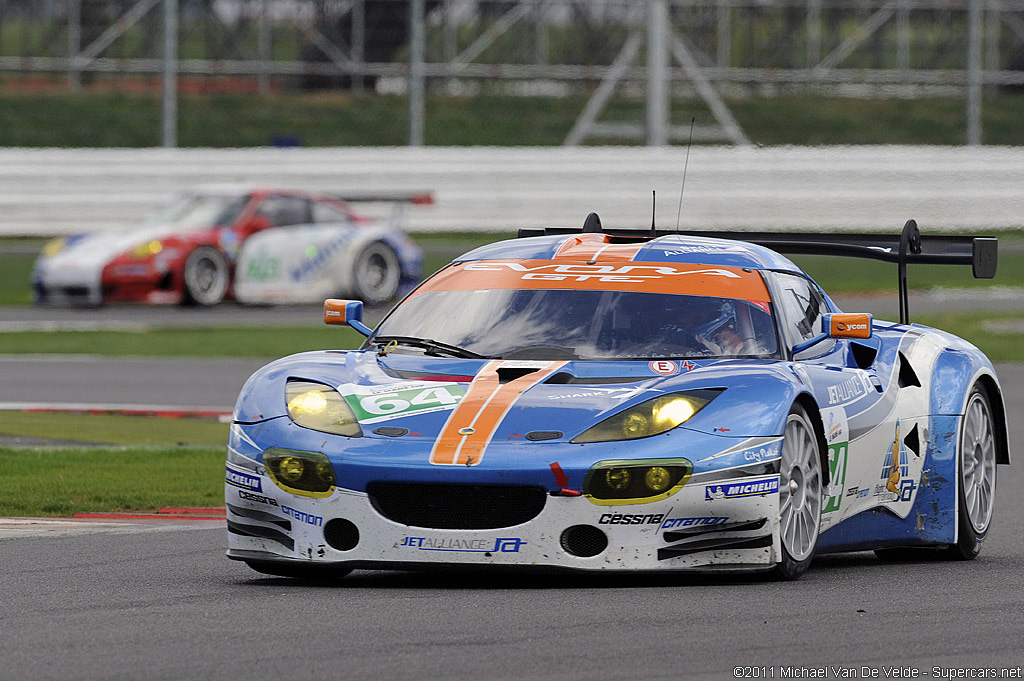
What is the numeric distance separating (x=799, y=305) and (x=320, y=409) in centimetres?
209

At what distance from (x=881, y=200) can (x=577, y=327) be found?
64.7 ft

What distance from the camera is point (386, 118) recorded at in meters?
29.0

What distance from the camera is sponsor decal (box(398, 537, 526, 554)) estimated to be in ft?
19.7

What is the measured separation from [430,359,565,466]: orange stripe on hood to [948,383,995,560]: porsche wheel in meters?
1.99

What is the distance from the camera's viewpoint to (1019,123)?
1227 inches

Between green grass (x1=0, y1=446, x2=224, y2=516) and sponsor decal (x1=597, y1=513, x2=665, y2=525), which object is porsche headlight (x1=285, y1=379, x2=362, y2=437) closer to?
sponsor decal (x1=597, y1=513, x2=665, y2=525)

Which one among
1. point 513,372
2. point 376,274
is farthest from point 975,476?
point 376,274

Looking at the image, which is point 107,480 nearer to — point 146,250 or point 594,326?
point 594,326

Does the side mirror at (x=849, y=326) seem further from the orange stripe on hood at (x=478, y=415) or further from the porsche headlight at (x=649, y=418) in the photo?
the orange stripe on hood at (x=478, y=415)

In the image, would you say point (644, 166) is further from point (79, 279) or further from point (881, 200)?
point (79, 279)

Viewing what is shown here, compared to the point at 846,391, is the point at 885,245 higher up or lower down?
higher up

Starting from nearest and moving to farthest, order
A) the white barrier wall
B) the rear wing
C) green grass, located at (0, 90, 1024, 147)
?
the rear wing < the white barrier wall < green grass, located at (0, 90, 1024, 147)

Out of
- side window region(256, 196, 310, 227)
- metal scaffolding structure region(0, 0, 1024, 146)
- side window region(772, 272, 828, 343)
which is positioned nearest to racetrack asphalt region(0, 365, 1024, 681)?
side window region(772, 272, 828, 343)

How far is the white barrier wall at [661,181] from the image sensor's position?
2567 cm
